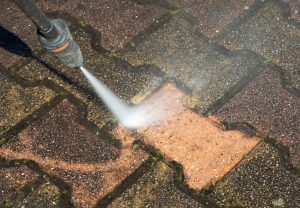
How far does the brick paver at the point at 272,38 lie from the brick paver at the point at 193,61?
13 cm

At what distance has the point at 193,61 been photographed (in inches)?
142

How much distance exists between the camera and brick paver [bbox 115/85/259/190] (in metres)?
3.06

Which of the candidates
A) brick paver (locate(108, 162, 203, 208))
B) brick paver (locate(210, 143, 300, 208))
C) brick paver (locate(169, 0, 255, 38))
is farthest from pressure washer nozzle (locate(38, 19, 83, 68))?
brick paver (locate(169, 0, 255, 38))

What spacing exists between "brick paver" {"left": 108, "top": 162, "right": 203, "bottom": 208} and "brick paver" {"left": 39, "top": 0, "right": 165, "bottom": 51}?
115 centimetres

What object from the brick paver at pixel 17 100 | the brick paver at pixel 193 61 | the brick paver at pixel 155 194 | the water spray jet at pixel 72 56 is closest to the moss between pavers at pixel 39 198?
the brick paver at pixel 155 194

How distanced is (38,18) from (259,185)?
155 cm

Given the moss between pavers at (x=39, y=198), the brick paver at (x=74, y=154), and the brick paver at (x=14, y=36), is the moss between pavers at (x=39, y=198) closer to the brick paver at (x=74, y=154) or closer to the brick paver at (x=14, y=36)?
the brick paver at (x=74, y=154)

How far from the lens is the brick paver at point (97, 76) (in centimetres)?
347

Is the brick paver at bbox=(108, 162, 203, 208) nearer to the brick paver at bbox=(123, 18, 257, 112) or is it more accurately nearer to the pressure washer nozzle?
the brick paver at bbox=(123, 18, 257, 112)

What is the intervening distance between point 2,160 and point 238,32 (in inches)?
74.8

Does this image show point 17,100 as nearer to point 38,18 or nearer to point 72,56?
point 72,56

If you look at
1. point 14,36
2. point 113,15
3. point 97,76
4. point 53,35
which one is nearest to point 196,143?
point 97,76

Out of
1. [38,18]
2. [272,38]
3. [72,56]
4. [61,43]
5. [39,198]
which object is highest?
[38,18]

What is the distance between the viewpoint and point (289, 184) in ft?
9.66
